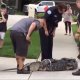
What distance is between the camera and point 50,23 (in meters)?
10.2

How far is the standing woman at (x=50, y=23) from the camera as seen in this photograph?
9.88 metres

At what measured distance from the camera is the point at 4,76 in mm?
9164

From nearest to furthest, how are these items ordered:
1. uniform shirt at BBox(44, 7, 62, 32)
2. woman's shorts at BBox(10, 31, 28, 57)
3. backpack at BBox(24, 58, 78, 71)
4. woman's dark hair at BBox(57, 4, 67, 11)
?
woman's shorts at BBox(10, 31, 28, 57) → woman's dark hair at BBox(57, 4, 67, 11) → backpack at BBox(24, 58, 78, 71) → uniform shirt at BBox(44, 7, 62, 32)

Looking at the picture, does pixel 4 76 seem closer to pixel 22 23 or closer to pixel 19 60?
pixel 19 60

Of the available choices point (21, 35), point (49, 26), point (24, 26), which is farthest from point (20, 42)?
point (49, 26)

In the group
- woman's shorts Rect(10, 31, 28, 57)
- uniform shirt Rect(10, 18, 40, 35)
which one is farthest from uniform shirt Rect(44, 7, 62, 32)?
woman's shorts Rect(10, 31, 28, 57)

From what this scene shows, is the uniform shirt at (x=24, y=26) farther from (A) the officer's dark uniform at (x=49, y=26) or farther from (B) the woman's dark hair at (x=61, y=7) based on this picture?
(A) the officer's dark uniform at (x=49, y=26)

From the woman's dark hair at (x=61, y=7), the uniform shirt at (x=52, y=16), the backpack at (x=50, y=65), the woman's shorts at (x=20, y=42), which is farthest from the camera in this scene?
the uniform shirt at (x=52, y=16)

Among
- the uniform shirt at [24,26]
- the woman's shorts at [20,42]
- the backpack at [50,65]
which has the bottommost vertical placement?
the backpack at [50,65]

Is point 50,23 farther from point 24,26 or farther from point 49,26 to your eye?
point 24,26

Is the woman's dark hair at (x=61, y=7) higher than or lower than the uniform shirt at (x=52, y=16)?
higher

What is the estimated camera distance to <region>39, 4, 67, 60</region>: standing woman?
9884mm

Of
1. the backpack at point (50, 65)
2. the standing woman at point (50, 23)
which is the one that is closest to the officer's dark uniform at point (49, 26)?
the standing woman at point (50, 23)

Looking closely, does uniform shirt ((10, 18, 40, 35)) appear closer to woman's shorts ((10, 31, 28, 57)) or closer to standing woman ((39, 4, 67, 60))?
woman's shorts ((10, 31, 28, 57))
